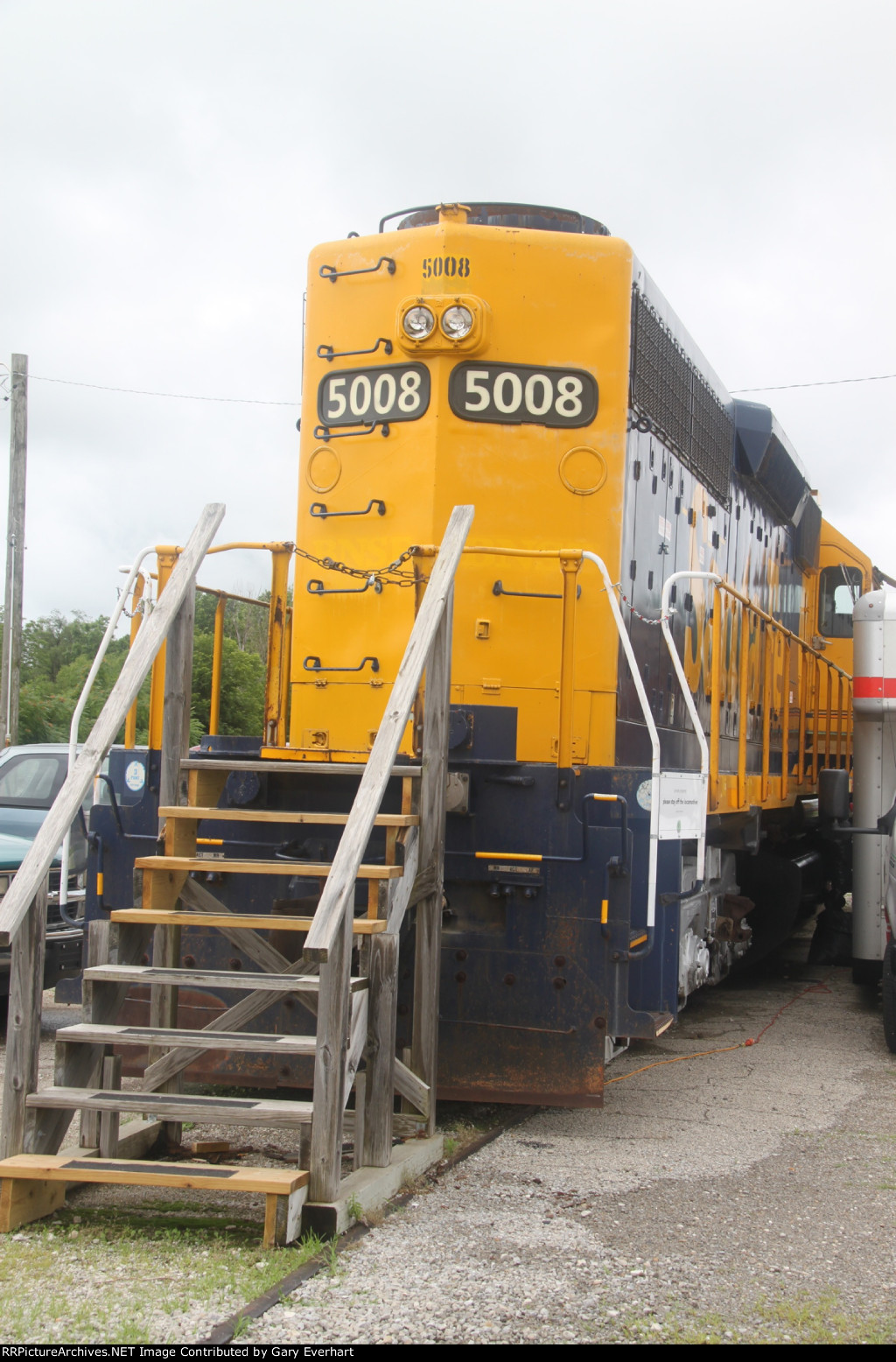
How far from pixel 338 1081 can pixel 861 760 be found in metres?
6.71

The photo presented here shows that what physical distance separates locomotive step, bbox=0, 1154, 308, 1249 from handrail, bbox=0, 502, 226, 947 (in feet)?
2.34

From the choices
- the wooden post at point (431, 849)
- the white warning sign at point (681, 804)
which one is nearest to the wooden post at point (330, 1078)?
the wooden post at point (431, 849)

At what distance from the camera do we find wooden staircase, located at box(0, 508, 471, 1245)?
3.97 metres

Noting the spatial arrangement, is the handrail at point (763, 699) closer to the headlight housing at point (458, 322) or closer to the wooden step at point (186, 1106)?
the headlight housing at point (458, 322)

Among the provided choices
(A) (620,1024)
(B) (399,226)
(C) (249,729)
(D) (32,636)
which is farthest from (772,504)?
(D) (32,636)

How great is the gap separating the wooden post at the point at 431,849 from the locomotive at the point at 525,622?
0.29m

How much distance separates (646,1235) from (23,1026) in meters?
2.17

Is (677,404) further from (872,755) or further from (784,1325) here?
(784,1325)

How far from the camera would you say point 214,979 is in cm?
428

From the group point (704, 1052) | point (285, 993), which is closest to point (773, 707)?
point (704, 1052)

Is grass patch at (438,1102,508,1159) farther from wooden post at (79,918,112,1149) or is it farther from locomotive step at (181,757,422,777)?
locomotive step at (181,757,422,777)

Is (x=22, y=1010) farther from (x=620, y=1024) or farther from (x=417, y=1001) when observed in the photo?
(x=620, y=1024)

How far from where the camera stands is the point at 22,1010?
14.1ft

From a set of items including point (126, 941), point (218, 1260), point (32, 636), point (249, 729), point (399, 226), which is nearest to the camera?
point (218, 1260)
